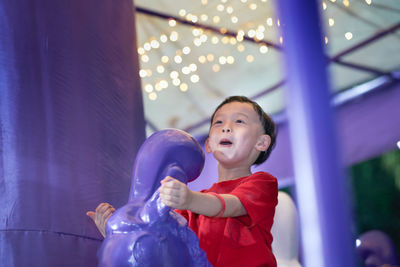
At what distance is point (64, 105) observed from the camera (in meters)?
0.91

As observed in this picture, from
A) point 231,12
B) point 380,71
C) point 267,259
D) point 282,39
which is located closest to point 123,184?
point 267,259

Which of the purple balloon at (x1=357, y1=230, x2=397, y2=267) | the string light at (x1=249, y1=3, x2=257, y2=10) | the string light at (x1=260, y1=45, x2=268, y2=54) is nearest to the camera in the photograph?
the purple balloon at (x1=357, y1=230, x2=397, y2=267)

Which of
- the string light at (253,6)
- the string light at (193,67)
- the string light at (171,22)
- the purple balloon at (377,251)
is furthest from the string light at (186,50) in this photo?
the purple balloon at (377,251)

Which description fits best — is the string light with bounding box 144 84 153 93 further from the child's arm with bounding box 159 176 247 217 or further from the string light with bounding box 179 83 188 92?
the child's arm with bounding box 159 176 247 217

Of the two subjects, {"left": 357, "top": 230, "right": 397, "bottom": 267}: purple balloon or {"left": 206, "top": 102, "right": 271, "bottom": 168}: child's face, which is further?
{"left": 357, "top": 230, "right": 397, "bottom": 267}: purple balloon

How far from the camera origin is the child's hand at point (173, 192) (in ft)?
2.17

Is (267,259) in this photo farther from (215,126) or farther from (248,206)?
(215,126)

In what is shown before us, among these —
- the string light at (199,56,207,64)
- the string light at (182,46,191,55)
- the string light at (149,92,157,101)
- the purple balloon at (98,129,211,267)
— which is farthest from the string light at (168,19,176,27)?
the purple balloon at (98,129,211,267)

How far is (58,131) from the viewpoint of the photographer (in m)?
0.88

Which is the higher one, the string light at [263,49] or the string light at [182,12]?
the string light at [182,12]

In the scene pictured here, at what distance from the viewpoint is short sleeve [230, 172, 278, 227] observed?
34.8 inches

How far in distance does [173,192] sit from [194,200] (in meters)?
0.07

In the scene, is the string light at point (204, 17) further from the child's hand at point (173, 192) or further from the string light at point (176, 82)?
the child's hand at point (173, 192)

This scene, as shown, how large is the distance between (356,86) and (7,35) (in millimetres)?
2861
